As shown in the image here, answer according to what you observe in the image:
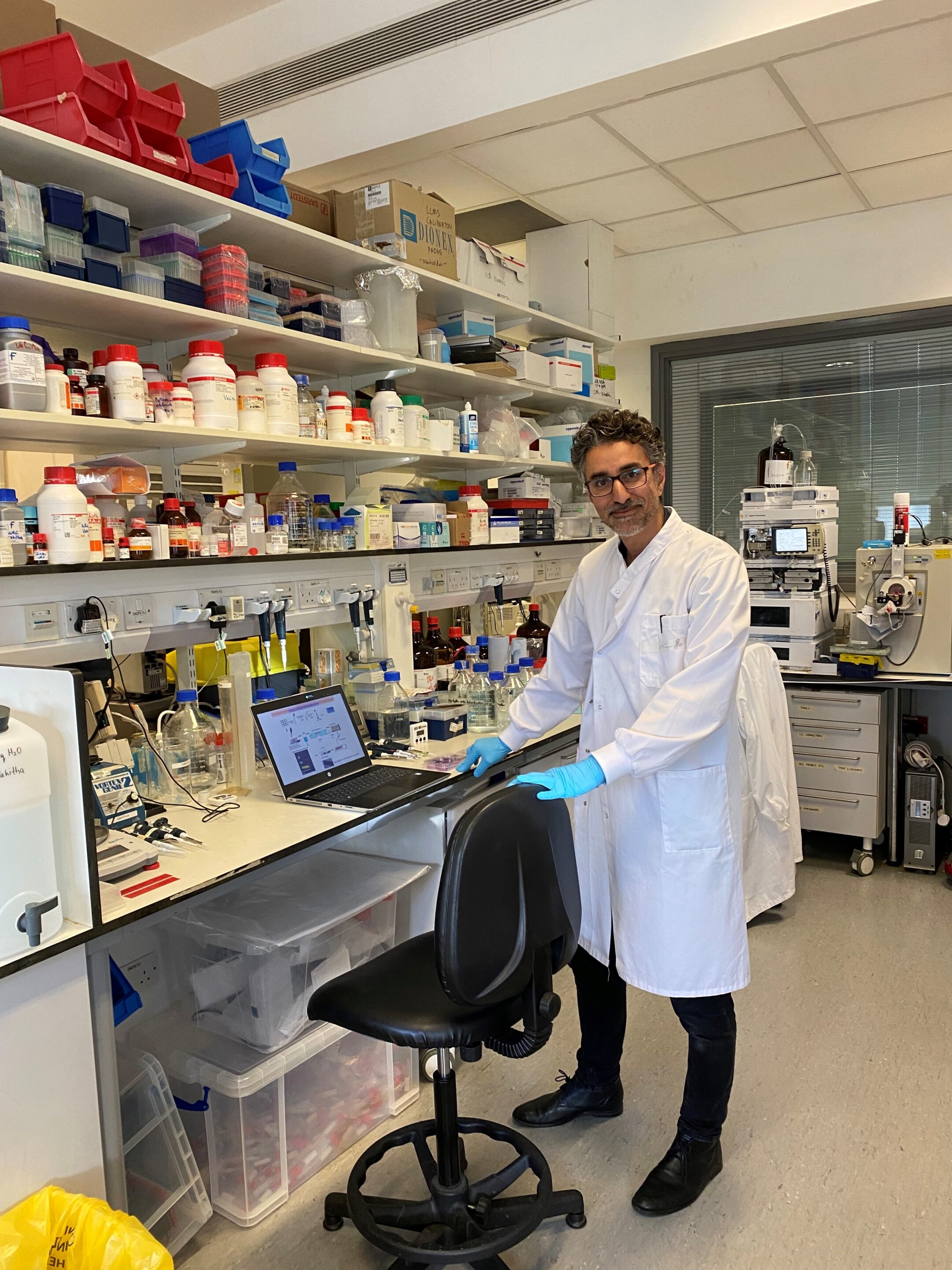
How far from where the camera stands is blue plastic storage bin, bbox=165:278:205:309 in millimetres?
2174

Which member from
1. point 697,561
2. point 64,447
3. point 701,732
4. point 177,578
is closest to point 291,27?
point 64,447

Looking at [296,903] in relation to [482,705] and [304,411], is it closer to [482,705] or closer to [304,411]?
[482,705]

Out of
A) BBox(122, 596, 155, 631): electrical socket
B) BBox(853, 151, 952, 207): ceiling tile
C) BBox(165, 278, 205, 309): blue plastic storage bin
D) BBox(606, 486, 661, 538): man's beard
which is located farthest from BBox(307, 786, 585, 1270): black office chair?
BBox(853, 151, 952, 207): ceiling tile

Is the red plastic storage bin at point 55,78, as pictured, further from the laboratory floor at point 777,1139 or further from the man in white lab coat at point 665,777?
the laboratory floor at point 777,1139

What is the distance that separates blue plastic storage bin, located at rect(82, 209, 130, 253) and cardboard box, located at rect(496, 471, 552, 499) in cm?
179

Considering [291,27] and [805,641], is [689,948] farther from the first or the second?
[291,27]

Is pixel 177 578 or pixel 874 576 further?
pixel 874 576

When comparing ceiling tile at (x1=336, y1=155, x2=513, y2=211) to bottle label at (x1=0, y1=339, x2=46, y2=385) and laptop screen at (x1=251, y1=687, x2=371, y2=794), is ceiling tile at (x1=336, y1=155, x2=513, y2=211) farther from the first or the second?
laptop screen at (x1=251, y1=687, x2=371, y2=794)

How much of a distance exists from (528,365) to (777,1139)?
2.60 m

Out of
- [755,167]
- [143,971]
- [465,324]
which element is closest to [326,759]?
[143,971]

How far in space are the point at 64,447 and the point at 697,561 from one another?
1560 millimetres

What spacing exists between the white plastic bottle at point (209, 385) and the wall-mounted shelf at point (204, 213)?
33 centimetres

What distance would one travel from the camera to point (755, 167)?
346 centimetres

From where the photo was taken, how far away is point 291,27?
309 centimetres
